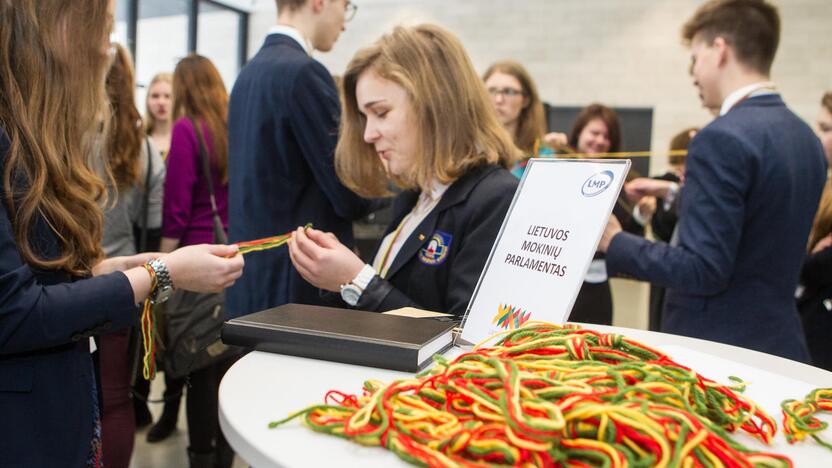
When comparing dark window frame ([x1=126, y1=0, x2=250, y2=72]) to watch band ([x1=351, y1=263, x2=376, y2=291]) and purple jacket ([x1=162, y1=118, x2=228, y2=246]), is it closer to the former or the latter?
purple jacket ([x1=162, y1=118, x2=228, y2=246])

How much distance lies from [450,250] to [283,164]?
742mm

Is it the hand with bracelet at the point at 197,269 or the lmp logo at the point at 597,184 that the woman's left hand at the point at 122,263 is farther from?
the lmp logo at the point at 597,184

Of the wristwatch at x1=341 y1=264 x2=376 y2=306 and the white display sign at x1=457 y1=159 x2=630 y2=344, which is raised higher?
the white display sign at x1=457 y1=159 x2=630 y2=344

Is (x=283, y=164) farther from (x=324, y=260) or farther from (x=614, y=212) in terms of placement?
(x=614, y=212)

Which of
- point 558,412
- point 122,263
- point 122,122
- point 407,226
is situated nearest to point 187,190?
point 122,122

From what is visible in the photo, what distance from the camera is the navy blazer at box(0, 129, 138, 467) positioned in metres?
0.97

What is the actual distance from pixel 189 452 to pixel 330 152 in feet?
4.09

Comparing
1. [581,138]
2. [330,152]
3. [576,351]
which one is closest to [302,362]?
[576,351]

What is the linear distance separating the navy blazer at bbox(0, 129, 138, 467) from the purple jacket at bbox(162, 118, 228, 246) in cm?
141

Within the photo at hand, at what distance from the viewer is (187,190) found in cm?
251

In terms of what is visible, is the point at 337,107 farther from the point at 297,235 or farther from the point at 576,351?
the point at 576,351

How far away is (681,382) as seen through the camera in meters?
0.68

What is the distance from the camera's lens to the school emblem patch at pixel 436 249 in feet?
4.58

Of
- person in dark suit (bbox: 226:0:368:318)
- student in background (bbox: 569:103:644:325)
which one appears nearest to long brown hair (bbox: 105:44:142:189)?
person in dark suit (bbox: 226:0:368:318)
